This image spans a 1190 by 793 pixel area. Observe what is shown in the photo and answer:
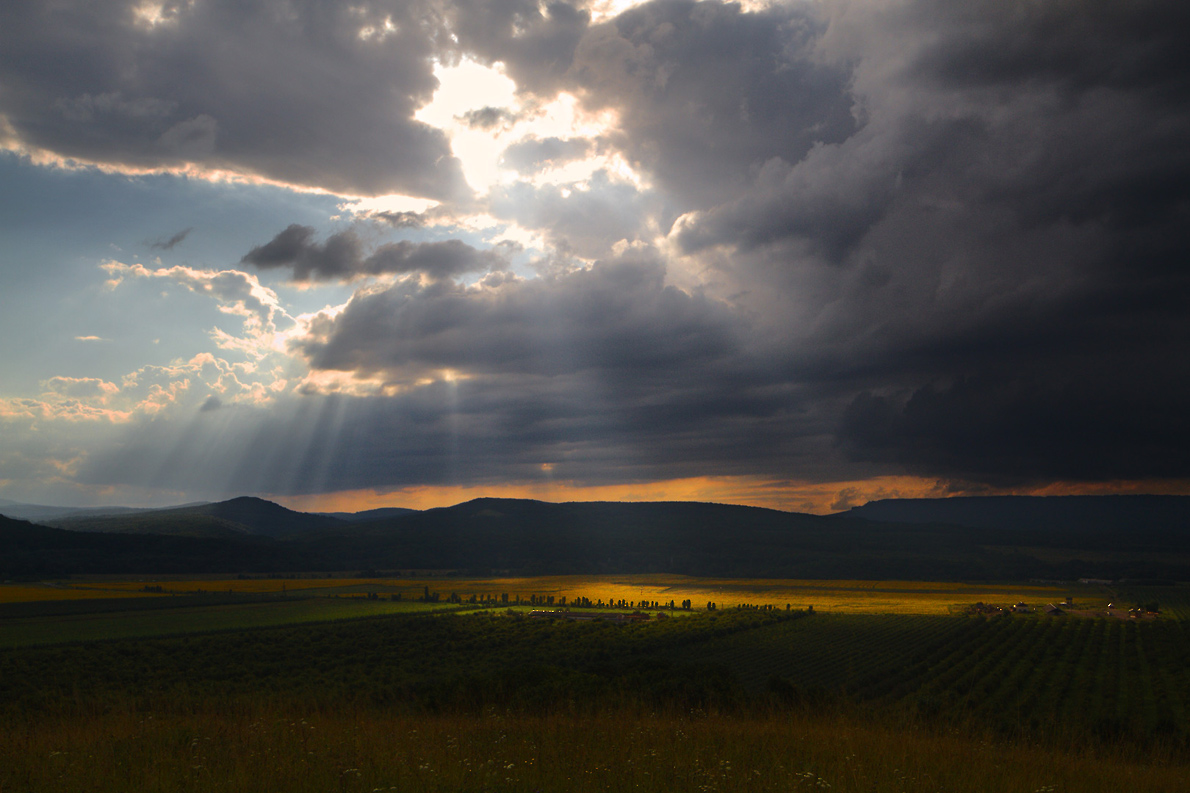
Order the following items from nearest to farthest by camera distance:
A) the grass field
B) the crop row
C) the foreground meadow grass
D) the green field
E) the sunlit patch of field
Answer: the foreground meadow grass < the green field < the crop row < the grass field < the sunlit patch of field

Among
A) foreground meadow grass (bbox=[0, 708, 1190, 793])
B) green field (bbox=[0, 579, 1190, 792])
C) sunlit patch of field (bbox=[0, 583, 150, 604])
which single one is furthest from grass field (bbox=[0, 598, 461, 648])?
foreground meadow grass (bbox=[0, 708, 1190, 793])

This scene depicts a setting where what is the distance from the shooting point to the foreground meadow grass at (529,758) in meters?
7.43

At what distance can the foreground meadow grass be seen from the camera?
24.4 feet

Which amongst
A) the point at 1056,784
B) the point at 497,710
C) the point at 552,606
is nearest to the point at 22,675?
the point at 497,710

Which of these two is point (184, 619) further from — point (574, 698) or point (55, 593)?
point (574, 698)

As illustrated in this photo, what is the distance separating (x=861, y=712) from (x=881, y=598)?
187573 millimetres

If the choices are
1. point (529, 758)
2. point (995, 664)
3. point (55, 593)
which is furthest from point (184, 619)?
point (529, 758)

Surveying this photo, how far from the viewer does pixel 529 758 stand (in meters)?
8.59

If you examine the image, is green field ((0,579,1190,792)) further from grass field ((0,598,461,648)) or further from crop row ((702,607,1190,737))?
grass field ((0,598,461,648))

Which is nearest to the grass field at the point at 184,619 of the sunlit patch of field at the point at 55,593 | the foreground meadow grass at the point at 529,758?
the sunlit patch of field at the point at 55,593

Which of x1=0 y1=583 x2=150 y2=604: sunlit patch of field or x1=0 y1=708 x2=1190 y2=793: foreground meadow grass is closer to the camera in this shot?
x1=0 y1=708 x2=1190 y2=793: foreground meadow grass

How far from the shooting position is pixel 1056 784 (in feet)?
27.4

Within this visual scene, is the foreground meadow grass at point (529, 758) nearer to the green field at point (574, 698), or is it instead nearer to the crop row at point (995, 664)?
the green field at point (574, 698)

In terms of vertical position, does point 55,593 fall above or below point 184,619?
below
